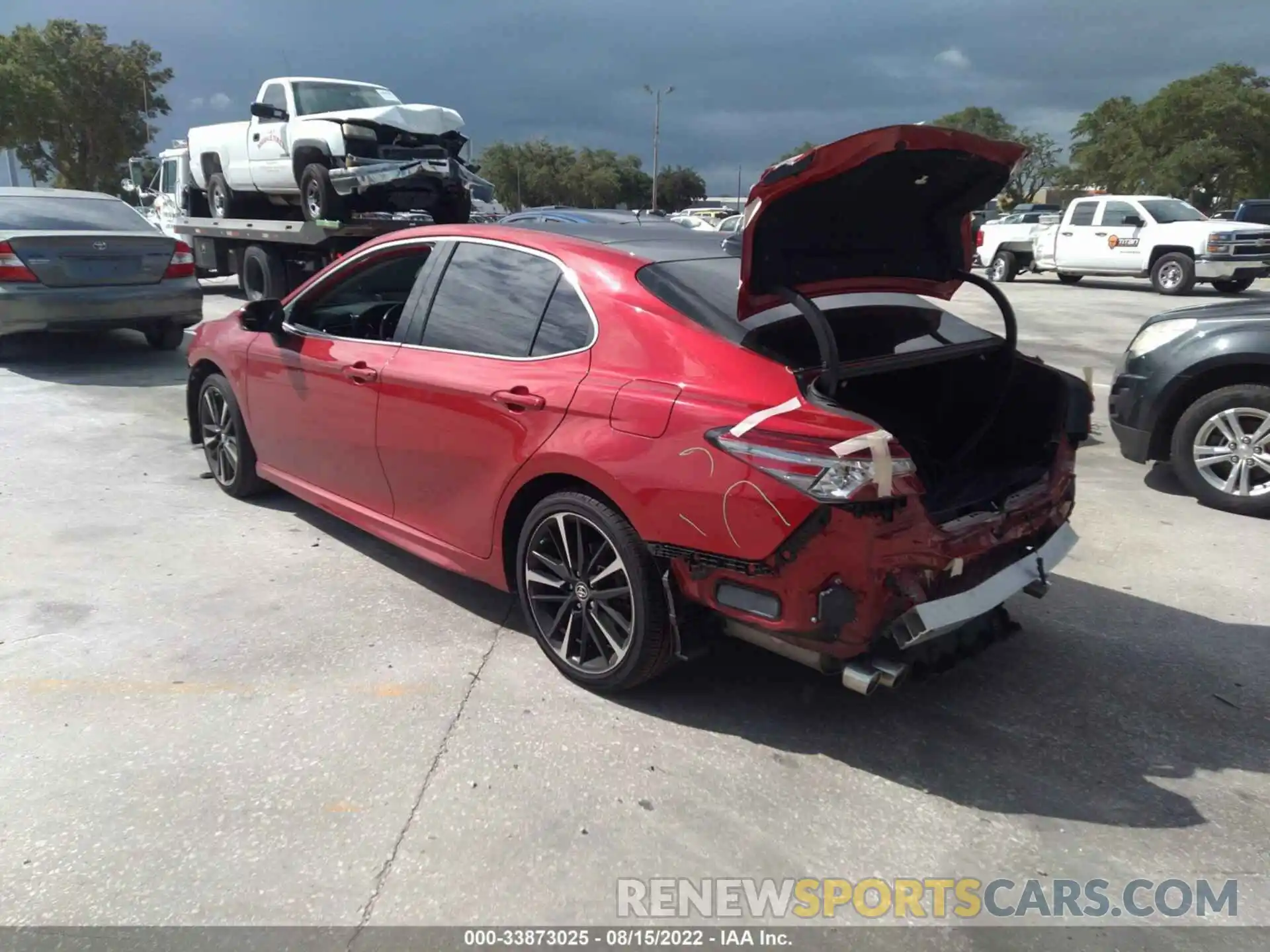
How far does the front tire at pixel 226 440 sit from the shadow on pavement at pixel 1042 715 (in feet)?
10.2

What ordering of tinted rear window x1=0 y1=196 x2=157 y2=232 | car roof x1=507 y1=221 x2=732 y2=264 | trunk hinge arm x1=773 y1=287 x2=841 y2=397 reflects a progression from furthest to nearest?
tinted rear window x1=0 y1=196 x2=157 y2=232 < car roof x1=507 y1=221 x2=732 y2=264 < trunk hinge arm x1=773 y1=287 x2=841 y2=397

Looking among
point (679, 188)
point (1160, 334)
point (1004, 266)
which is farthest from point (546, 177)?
point (1160, 334)

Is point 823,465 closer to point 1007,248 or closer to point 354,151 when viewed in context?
point 354,151

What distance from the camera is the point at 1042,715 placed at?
11.7 ft

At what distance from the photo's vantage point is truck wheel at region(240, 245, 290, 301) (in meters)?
13.9

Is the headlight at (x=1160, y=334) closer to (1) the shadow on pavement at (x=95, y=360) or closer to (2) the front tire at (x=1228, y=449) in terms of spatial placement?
(2) the front tire at (x=1228, y=449)

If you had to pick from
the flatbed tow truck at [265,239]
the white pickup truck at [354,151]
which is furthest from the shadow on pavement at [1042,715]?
the white pickup truck at [354,151]

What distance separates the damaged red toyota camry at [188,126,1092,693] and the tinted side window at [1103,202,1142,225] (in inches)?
764

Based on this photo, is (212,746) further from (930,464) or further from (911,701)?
(930,464)

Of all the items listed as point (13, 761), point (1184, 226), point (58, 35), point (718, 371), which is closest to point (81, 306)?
point (13, 761)

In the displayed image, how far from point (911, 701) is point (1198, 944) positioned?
4.13 feet

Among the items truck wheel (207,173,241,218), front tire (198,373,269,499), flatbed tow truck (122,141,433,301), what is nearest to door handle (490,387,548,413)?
front tire (198,373,269,499)

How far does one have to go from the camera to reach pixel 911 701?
143 inches

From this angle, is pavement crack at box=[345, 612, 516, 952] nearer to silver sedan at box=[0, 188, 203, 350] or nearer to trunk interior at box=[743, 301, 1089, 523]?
trunk interior at box=[743, 301, 1089, 523]
